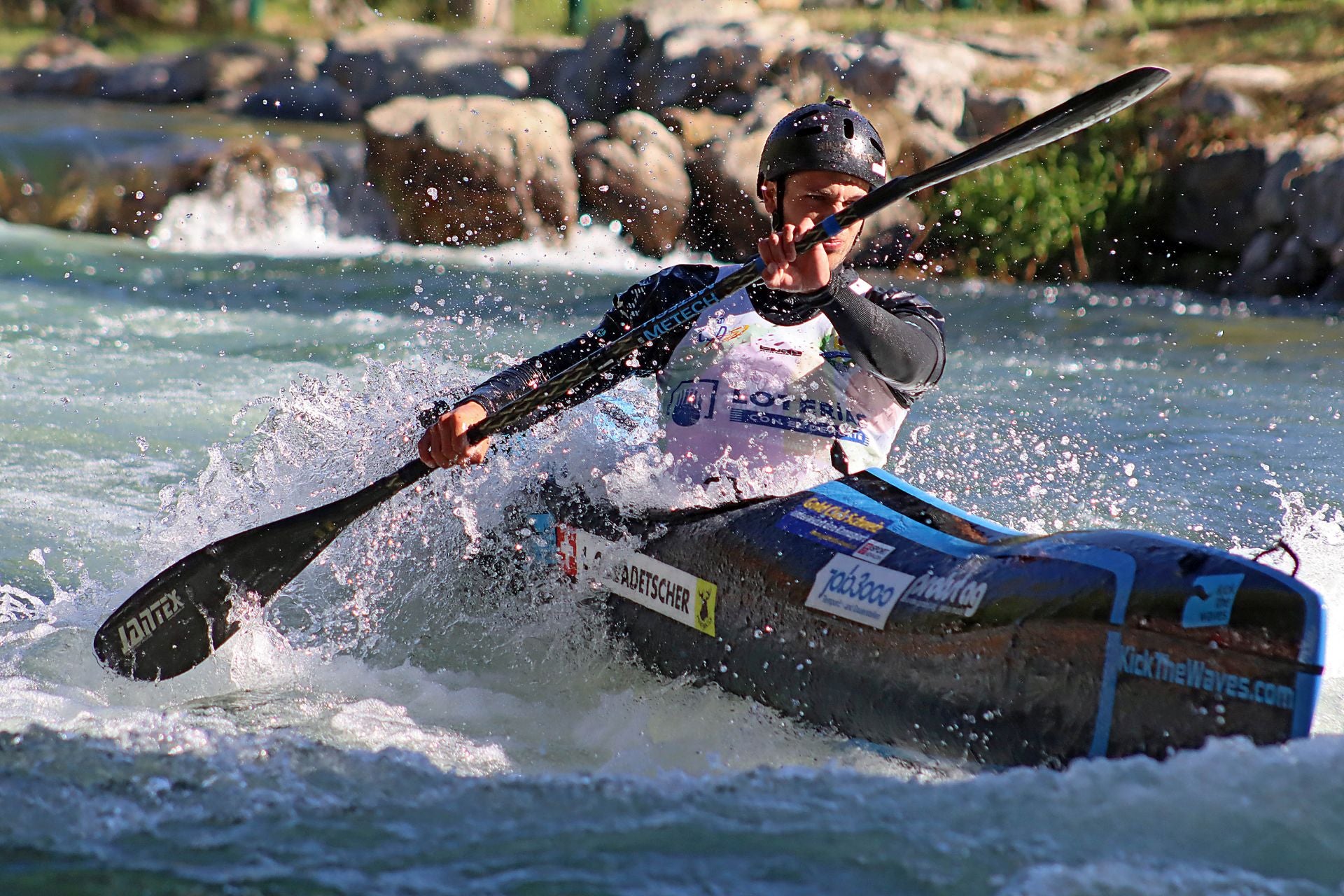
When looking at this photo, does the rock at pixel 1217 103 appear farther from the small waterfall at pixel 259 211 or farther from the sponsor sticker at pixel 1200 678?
the sponsor sticker at pixel 1200 678

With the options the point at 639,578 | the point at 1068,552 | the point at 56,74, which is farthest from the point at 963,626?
the point at 56,74

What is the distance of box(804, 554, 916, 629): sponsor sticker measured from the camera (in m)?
2.80

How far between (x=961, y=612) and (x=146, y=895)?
1.53 meters

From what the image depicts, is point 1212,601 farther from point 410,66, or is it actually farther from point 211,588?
point 410,66

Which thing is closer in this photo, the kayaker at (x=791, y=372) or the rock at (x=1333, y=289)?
the kayaker at (x=791, y=372)

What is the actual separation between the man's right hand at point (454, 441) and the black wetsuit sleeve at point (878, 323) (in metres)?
0.79

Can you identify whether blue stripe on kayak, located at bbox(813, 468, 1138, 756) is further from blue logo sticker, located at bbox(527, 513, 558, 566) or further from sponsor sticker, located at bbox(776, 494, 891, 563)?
blue logo sticker, located at bbox(527, 513, 558, 566)

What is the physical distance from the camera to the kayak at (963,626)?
2.32m

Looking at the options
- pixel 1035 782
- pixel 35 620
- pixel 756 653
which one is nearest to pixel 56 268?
pixel 35 620

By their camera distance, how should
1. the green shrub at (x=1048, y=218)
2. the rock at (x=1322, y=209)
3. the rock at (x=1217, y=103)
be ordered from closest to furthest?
the rock at (x=1322, y=209) → the green shrub at (x=1048, y=218) → the rock at (x=1217, y=103)

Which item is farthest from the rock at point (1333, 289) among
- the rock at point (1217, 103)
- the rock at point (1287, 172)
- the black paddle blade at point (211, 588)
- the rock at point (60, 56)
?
the rock at point (60, 56)

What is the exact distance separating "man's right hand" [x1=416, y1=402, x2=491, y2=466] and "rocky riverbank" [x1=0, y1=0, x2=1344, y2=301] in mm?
7477

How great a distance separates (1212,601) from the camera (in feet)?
7.70

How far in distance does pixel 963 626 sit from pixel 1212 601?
1.57 feet
